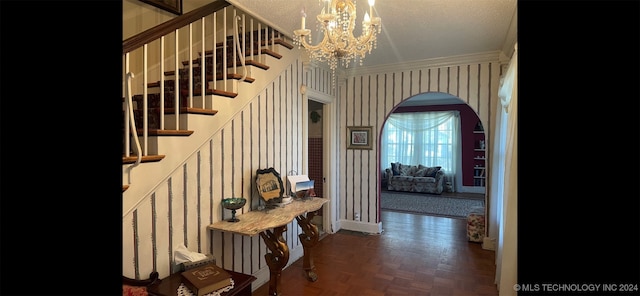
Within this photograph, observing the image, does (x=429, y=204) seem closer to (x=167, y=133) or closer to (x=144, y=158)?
(x=167, y=133)

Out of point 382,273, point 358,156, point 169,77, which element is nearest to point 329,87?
point 358,156

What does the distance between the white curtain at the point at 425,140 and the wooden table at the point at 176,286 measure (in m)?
7.04

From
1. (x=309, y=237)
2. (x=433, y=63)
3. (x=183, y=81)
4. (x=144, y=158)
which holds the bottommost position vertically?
(x=309, y=237)

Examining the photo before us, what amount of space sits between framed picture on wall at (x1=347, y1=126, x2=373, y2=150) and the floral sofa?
155 inches

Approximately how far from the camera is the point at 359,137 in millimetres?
4574

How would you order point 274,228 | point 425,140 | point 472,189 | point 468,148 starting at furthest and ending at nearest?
point 425,140, point 468,148, point 472,189, point 274,228

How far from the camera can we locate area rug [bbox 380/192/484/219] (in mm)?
5812

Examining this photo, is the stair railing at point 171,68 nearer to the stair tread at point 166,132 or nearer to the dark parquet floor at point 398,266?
the stair tread at point 166,132

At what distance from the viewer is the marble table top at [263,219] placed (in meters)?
2.25

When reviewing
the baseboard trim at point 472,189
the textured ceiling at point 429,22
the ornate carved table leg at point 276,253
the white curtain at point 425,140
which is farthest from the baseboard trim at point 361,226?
the baseboard trim at point 472,189

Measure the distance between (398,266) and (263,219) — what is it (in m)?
1.70

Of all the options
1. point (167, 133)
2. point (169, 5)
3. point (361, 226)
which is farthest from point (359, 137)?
point (167, 133)

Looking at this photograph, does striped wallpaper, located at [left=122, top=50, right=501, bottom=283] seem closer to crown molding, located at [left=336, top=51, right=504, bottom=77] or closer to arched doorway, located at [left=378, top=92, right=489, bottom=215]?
crown molding, located at [left=336, top=51, right=504, bottom=77]
